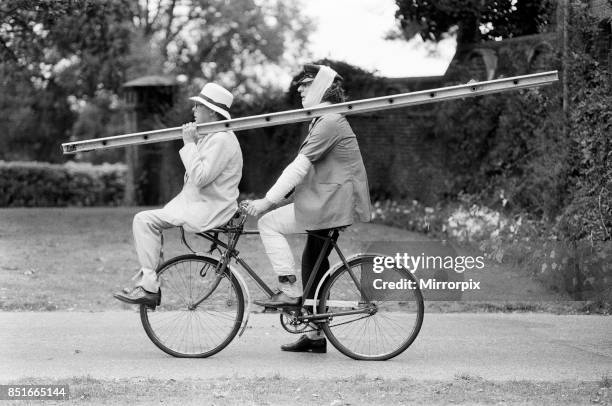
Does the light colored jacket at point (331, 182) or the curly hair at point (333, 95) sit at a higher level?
the curly hair at point (333, 95)

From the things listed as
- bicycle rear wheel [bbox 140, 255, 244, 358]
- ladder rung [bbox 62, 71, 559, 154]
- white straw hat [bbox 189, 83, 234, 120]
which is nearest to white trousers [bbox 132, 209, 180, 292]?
bicycle rear wheel [bbox 140, 255, 244, 358]

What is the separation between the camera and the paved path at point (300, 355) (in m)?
6.00

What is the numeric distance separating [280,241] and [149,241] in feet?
2.77

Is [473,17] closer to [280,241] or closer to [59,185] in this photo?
[280,241]

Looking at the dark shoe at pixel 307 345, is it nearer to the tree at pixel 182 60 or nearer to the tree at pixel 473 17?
the tree at pixel 473 17

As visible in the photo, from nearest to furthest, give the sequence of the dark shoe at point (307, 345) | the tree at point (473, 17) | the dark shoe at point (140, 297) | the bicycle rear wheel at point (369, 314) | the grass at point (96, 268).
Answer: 1. the dark shoe at point (140, 297)
2. the bicycle rear wheel at point (369, 314)
3. the dark shoe at point (307, 345)
4. the grass at point (96, 268)
5. the tree at point (473, 17)

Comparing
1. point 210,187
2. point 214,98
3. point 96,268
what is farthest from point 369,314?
point 96,268

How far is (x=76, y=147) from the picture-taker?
20.5 feet

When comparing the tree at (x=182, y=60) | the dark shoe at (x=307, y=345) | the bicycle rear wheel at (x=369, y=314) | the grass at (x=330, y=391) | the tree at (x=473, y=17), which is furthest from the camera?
the tree at (x=182, y=60)

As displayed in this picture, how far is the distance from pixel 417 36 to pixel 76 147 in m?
15.7

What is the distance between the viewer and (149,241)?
6.24m

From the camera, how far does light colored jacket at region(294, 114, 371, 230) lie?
6.31 meters

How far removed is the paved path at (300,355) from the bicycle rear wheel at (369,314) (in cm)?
12

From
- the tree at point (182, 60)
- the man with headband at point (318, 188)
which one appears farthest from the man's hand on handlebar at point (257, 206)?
the tree at point (182, 60)
